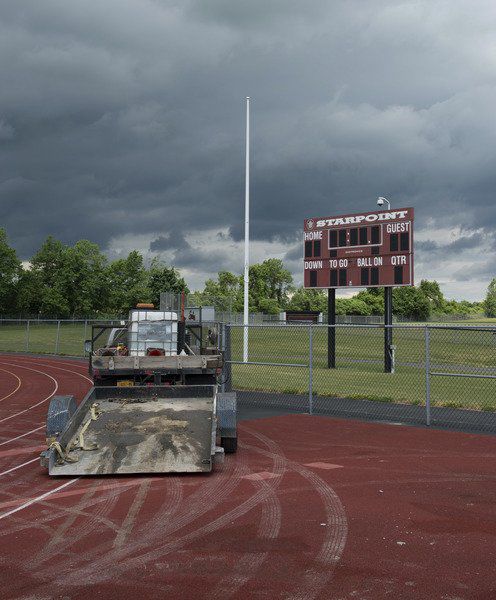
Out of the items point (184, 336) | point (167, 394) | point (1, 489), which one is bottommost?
point (1, 489)

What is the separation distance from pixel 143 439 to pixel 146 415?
778 millimetres

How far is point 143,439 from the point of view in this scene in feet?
29.8

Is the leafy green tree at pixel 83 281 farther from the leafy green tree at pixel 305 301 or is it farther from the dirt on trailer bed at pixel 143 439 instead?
the dirt on trailer bed at pixel 143 439

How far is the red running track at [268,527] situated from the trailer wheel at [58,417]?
1.85ft

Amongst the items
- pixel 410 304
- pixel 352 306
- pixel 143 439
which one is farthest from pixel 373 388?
pixel 410 304

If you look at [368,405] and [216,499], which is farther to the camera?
[368,405]

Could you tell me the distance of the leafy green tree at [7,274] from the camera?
80688 mm

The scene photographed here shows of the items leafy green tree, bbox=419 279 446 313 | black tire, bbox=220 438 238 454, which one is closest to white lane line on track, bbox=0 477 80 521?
black tire, bbox=220 438 238 454

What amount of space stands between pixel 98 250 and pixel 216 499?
8905 cm

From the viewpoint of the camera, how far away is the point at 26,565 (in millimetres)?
5375

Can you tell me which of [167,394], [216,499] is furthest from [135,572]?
[167,394]

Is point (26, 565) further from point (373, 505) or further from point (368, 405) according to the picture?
point (368, 405)

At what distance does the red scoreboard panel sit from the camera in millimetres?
26016

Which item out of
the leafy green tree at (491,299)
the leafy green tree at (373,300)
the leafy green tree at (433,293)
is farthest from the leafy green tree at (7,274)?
the leafy green tree at (491,299)
